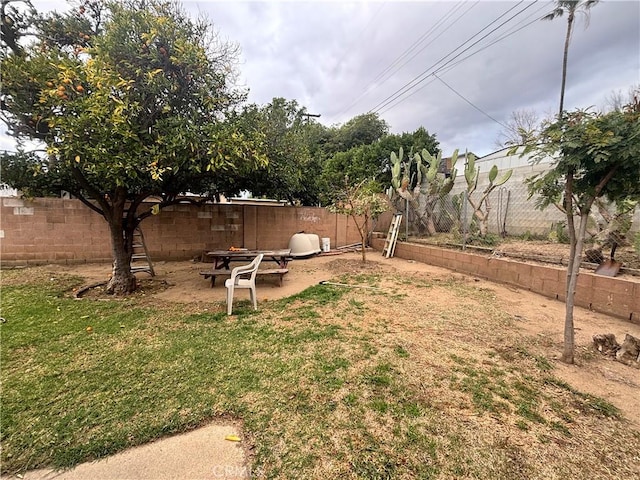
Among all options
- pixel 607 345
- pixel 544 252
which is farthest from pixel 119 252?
pixel 544 252

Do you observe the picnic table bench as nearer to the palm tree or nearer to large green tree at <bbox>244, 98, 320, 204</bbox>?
large green tree at <bbox>244, 98, 320, 204</bbox>

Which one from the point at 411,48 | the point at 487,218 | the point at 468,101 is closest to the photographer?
the point at 487,218

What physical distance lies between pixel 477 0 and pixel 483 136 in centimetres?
1049

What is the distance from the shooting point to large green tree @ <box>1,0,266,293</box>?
3.37m

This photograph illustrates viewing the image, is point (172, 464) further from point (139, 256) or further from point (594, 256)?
point (594, 256)

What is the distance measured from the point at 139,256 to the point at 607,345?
7.54 metres

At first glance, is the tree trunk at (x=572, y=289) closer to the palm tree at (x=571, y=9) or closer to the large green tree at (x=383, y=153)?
the palm tree at (x=571, y=9)

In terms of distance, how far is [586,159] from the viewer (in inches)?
91.4

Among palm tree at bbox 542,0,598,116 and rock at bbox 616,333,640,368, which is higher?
palm tree at bbox 542,0,598,116

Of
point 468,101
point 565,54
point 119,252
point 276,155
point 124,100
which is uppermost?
point 565,54

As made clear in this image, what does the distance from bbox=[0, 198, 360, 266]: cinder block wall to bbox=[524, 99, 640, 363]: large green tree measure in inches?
289

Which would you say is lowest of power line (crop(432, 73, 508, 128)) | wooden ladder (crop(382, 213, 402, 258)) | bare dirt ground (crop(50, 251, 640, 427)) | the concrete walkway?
the concrete walkway

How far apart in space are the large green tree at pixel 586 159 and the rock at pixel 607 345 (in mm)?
533

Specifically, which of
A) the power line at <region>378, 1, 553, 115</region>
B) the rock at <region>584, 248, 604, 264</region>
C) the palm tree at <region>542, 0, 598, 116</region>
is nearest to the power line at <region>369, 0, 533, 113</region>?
the power line at <region>378, 1, 553, 115</region>
